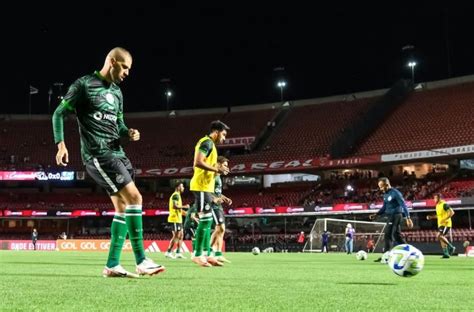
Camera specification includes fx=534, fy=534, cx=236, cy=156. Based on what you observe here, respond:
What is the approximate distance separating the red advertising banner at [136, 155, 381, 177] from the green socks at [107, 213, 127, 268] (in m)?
38.2

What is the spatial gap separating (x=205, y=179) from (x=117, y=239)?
3.97 meters

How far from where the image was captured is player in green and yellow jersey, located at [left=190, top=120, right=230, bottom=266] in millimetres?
9094

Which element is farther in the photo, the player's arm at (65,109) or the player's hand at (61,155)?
the player's arm at (65,109)

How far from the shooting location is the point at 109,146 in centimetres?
592

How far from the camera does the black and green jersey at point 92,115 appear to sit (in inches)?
229

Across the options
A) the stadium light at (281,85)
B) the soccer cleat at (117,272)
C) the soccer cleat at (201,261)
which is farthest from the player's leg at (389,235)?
the stadium light at (281,85)

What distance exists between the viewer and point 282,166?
47250 mm

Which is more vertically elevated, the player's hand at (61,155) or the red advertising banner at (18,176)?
the red advertising banner at (18,176)

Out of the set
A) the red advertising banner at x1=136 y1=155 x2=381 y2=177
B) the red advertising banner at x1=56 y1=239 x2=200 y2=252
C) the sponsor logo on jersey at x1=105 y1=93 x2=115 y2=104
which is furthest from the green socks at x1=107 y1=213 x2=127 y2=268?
the red advertising banner at x1=136 y1=155 x2=381 y2=177

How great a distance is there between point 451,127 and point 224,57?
2221cm

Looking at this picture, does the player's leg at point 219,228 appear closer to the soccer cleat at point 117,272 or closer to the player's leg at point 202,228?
the player's leg at point 202,228

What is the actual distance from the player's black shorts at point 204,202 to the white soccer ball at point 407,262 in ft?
12.8

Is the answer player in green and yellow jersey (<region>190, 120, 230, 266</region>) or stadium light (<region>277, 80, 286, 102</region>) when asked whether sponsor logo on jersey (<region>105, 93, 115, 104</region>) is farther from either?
stadium light (<region>277, 80, 286, 102</region>)

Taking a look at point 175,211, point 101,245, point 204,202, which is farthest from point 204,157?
point 101,245
